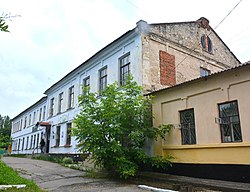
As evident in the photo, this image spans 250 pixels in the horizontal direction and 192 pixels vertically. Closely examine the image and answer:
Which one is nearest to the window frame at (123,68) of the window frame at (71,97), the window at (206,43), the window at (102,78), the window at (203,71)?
the window at (102,78)

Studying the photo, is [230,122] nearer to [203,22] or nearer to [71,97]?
[203,22]

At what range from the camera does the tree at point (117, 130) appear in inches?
388

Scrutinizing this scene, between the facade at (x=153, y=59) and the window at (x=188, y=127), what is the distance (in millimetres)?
2823

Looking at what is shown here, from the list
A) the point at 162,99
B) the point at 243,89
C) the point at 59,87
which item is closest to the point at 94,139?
the point at 162,99

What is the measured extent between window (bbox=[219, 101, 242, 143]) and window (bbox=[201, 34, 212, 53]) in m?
8.47

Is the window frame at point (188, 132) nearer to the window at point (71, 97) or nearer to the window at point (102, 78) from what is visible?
the window at point (102, 78)

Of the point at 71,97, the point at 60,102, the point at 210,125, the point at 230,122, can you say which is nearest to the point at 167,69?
the point at 210,125

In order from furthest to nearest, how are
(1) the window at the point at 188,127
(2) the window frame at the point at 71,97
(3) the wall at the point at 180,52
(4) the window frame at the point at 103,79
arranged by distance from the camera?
(2) the window frame at the point at 71,97 → (4) the window frame at the point at 103,79 → (3) the wall at the point at 180,52 → (1) the window at the point at 188,127

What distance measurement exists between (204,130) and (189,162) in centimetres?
148

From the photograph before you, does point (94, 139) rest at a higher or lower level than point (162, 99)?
lower

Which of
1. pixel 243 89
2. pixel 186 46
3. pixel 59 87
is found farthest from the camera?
pixel 59 87

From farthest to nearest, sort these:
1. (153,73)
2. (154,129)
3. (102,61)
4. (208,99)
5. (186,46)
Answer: (102,61), (186,46), (153,73), (154,129), (208,99)

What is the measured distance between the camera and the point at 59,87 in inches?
925

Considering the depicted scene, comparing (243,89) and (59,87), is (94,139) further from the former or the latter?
(59,87)
